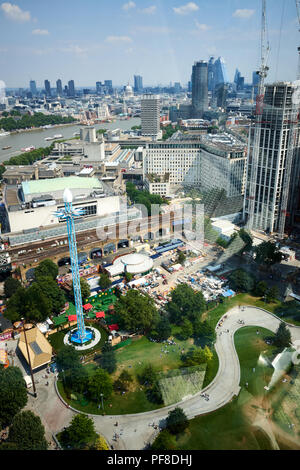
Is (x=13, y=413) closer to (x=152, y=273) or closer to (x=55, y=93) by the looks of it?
(x=152, y=273)

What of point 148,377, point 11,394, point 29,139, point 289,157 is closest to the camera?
point 11,394

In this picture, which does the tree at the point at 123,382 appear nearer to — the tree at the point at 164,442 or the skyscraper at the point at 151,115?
the tree at the point at 164,442

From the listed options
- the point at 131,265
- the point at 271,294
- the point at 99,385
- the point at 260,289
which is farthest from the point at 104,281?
the point at 271,294

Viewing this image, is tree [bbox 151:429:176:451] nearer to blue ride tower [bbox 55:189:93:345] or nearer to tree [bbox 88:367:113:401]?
tree [bbox 88:367:113:401]

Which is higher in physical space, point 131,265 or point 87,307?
point 131,265

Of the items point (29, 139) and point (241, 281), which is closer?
point (241, 281)

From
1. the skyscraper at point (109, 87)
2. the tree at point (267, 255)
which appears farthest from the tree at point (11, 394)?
the skyscraper at point (109, 87)

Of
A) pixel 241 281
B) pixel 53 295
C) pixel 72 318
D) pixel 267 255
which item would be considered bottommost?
pixel 72 318

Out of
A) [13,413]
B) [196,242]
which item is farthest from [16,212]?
[13,413]

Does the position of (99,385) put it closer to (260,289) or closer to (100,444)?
(100,444)
